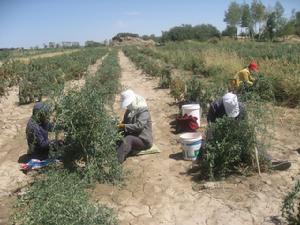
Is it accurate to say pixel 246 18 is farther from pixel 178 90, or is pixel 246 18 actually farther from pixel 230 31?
pixel 178 90

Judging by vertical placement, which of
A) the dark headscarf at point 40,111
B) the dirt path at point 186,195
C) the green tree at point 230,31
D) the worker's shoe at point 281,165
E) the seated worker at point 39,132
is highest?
the green tree at point 230,31

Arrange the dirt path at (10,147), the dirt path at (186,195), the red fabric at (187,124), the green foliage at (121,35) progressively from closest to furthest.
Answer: the dirt path at (186,195) → the dirt path at (10,147) → the red fabric at (187,124) → the green foliage at (121,35)

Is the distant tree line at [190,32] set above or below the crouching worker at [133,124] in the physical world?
above

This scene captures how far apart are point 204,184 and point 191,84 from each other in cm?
458

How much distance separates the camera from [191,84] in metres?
9.23

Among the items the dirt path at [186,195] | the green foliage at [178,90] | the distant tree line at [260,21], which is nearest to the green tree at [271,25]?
the distant tree line at [260,21]

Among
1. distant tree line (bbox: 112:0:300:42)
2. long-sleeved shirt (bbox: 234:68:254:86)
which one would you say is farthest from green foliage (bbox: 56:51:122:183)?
distant tree line (bbox: 112:0:300:42)

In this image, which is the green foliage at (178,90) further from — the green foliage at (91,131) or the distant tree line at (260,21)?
the distant tree line at (260,21)

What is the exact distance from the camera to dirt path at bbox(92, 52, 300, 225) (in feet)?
13.8

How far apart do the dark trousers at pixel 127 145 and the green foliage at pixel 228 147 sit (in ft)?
4.04

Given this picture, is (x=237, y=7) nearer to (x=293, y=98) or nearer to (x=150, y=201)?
(x=293, y=98)

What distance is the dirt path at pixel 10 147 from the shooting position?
16.8 ft

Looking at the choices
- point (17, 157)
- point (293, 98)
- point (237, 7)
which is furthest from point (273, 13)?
point (17, 157)

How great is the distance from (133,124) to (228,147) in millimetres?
1595
